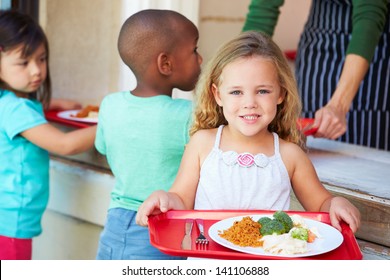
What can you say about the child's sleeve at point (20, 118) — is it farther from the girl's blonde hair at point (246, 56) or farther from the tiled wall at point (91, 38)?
the girl's blonde hair at point (246, 56)

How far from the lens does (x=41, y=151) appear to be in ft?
8.79

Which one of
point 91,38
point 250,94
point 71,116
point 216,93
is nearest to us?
point 250,94

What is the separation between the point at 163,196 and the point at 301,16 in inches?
109

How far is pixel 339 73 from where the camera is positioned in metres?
2.96

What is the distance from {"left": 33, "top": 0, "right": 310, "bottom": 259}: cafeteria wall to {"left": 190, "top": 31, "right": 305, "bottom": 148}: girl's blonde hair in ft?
3.19

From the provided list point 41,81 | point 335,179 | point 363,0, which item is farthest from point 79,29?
point 335,179

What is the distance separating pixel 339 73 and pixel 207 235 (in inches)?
56.5

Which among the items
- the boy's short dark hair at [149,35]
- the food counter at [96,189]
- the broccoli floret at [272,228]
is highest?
the boy's short dark hair at [149,35]

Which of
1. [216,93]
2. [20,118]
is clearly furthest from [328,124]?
[20,118]

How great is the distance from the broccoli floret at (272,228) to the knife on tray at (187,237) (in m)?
0.15

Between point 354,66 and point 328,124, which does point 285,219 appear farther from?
point 354,66

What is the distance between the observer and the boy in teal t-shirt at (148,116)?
215 centimetres

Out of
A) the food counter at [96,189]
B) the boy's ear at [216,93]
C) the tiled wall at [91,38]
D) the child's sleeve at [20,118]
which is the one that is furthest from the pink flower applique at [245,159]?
the tiled wall at [91,38]
